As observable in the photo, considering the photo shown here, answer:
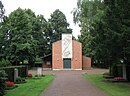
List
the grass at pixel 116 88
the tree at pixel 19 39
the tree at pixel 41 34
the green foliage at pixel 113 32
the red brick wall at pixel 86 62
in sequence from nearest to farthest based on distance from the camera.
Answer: the grass at pixel 116 88
the green foliage at pixel 113 32
the tree at pixel 19 39
the red brick wall at pixel 86 62
the tree at pixel 41 34

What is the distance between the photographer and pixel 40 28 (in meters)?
96.8

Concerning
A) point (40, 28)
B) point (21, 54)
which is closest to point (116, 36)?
point (21, 54)

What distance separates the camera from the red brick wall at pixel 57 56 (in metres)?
81.8

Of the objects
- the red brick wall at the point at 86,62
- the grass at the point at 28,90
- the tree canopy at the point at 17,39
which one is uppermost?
the tree canopy at the point at 17,39

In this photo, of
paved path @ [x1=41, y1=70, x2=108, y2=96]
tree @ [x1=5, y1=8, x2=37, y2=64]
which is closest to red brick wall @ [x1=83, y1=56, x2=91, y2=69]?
tree @ [x1=5, y1=8, x2=37, y2=64]

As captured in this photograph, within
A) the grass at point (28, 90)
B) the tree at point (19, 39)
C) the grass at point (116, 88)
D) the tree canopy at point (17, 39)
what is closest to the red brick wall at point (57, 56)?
the tree canopy at point (17, 39)

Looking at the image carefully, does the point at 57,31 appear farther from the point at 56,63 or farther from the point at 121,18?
the point at 121,18

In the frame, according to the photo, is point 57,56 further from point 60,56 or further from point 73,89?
point 73,89

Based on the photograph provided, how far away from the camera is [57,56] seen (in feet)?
270

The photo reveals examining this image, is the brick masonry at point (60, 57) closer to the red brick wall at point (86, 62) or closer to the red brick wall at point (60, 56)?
the red brick wall at point (60, 56)

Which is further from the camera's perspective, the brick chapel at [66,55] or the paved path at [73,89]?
the brick chapel at [66,55]

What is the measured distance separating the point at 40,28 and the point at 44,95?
78.0 meters

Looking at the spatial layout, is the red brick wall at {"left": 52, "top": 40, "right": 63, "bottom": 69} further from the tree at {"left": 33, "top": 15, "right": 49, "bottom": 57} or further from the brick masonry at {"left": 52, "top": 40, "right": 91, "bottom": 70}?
the tree at {"left": 33, "top": 15, "right": 49, "bottom": 57}

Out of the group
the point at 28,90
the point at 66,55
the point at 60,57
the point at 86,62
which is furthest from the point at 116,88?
the point at 86,62
